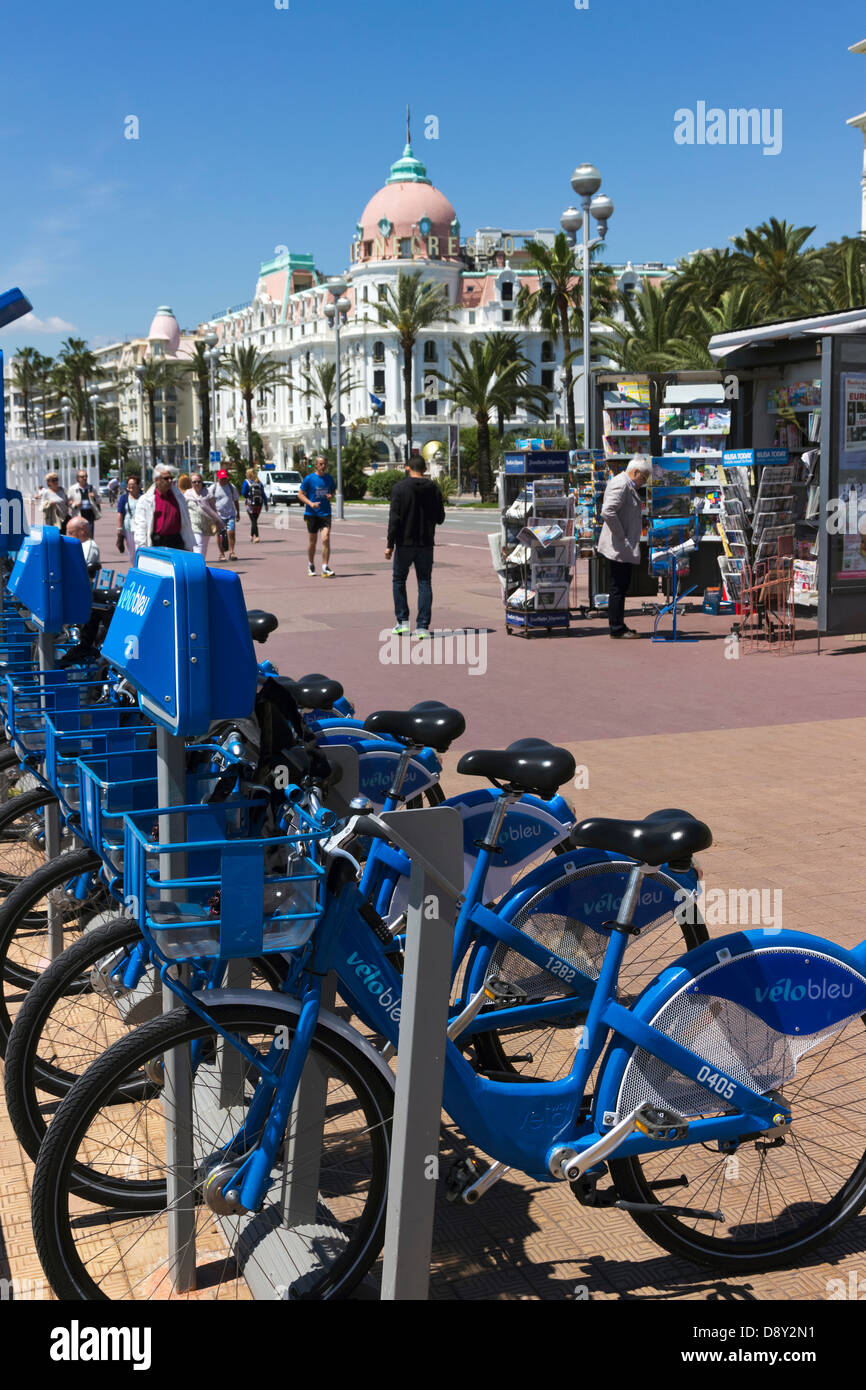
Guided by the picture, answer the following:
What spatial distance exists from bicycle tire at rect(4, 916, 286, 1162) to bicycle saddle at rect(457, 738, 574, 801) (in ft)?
2.40

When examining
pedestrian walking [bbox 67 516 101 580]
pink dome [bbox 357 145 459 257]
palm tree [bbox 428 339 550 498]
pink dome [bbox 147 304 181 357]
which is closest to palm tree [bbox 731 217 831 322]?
palm tree [bbox 428 339 550 498]

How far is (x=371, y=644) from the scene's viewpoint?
43.6 feet

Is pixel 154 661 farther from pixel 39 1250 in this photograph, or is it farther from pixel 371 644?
pixel 371 644

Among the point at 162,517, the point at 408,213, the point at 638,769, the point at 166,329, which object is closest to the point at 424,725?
Answer: the point at 638,769

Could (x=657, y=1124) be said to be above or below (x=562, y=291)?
below

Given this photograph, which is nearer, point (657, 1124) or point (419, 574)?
point (657, 1124)

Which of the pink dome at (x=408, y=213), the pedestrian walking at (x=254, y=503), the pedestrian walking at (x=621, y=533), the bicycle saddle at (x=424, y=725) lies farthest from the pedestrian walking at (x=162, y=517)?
the pink dome at (x=408, y=213)

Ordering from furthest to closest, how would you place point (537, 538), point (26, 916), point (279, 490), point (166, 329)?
point (166, 329), point (279, 490), point (537, 538), point (26, 916)

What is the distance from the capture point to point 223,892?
2408 millimetres

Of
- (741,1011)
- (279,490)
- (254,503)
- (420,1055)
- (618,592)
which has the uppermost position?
(279,490)

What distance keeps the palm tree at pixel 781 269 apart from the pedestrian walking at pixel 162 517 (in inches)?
1388

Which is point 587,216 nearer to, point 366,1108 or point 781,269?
point 366,1108

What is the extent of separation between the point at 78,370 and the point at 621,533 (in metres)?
101
